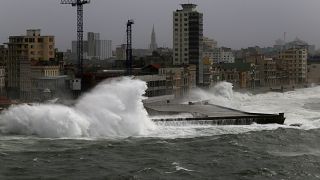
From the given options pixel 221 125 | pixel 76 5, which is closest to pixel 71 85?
pixel 76 5

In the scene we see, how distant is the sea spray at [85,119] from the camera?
41750 mm

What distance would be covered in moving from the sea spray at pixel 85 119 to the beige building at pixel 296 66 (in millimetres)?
98820

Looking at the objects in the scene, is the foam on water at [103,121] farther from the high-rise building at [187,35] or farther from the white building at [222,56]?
the white building at [222,56]

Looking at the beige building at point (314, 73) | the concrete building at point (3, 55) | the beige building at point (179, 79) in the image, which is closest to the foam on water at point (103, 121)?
the beige building at point (179, 79)

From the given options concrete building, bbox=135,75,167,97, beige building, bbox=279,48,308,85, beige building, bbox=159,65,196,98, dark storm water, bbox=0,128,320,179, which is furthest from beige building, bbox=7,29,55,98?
beige building, bbox=279,48,308,85

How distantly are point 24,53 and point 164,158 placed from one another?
52.6 meters

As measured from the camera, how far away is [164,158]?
33406 mm

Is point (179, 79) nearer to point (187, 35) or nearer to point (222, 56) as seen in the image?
point (187, 35)

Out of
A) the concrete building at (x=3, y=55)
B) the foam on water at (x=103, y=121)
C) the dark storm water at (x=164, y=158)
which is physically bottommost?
the dark storm water at (x=164, y=158)

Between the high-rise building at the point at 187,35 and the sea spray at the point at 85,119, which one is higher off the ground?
the high-rise building at the point at 187,35

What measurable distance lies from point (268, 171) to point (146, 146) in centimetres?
978

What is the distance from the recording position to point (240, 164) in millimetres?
31859

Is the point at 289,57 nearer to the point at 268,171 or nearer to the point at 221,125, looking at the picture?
the point at 221,125

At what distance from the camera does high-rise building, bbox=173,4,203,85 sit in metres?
110
